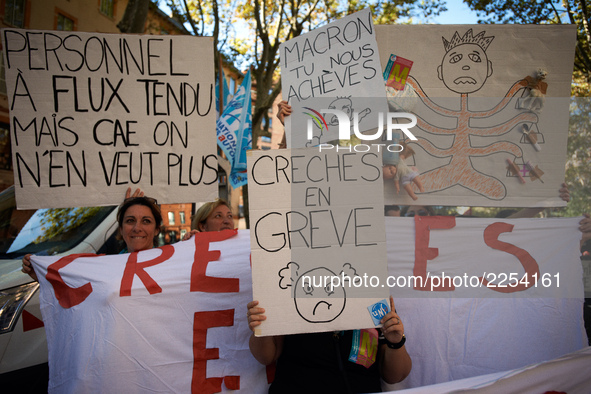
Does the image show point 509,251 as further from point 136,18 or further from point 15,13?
point 15,13

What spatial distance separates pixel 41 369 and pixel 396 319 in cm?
220

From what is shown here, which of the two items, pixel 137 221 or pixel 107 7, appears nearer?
pixel 137 221

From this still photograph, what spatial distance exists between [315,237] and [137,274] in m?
1.12

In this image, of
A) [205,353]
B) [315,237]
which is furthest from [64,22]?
[315,237]

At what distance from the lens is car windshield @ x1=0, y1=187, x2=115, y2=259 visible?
3.25 meters

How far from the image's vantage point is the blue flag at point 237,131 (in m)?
7.01

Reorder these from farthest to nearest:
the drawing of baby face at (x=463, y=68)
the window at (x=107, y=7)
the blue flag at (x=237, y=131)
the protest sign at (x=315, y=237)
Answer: the window at (x=107, y=7) → the blue flag at (x=237, y=131) → the drawing of baby face at (x=463, y=68) → the protest sign at (x=315, y=237)

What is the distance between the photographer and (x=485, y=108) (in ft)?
10.4

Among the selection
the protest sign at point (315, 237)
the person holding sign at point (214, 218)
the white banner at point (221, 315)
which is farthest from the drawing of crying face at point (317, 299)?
the person holding sign at point (214, 218)

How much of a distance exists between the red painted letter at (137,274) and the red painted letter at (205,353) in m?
0.30

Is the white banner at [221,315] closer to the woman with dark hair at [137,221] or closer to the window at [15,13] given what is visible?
the woman with dark hair at [137,221]

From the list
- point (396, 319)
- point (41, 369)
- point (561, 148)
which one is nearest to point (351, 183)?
point (396, 319)

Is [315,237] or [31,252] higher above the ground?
[315,237]

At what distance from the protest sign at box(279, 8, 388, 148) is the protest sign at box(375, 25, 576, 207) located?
6.7 inches
